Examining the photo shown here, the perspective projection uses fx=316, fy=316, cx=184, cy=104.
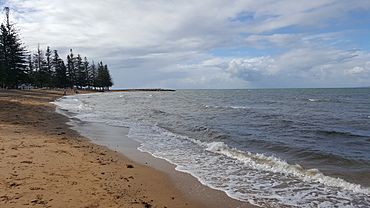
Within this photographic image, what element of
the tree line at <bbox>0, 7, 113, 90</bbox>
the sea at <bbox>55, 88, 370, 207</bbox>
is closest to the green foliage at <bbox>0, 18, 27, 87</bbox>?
the tree line at <bbox>0, 7, 113, 90</bbox>

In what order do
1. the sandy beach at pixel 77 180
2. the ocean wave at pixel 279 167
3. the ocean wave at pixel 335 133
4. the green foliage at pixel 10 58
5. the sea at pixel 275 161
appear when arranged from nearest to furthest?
the sandy beach at pixel 77 180 → the sea at pixel 275 161 → the ocean wave at pixel 279 167 → the ocean wave at pixel 335 133 → the green foliage at pixel 10 58

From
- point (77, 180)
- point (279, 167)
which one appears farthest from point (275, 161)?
point (77, 180)

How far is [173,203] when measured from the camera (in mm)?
6996

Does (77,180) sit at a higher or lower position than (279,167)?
higher

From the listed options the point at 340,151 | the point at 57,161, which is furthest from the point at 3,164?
the point at 340,151

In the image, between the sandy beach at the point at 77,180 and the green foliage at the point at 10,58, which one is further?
the green foliage at the point at 10,58

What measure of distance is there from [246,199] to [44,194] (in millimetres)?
4456

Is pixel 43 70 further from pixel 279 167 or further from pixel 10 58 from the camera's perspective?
pixel 279 167

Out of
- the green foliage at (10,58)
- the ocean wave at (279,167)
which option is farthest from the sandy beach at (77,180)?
the green foliage at (10,58)

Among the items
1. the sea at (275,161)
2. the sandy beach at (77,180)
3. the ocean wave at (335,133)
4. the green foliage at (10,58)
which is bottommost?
the sea at (275,161)

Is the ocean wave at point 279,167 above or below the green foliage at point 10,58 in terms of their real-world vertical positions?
below

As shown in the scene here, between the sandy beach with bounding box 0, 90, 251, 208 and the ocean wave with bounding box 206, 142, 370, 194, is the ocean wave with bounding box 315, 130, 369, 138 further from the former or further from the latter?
the sandy beach with bounding box 0, 90, 251, 208

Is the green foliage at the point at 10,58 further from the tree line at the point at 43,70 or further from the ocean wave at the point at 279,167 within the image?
the ocean wave at the point at 279,167

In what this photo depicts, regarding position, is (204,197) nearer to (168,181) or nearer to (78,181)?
(168,181)
